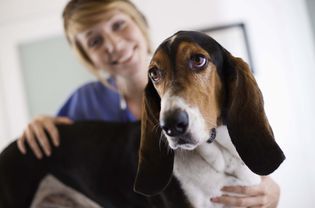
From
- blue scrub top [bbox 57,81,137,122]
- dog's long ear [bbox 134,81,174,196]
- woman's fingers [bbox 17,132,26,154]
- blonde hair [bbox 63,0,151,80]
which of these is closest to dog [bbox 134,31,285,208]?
dog's long ear [bbox 134,81,174,196]

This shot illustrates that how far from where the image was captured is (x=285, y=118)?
0.43m

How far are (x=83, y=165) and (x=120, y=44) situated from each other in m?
0.45

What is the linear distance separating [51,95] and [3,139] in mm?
238

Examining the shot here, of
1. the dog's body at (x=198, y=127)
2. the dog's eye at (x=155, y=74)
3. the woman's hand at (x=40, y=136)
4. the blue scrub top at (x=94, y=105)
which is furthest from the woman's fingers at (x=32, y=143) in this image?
the dog's eye at (x=155, y=74)

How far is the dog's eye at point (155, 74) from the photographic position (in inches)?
18.4

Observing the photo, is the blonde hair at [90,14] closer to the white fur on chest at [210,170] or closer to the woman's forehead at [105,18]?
the woman's forehead at [105,18]

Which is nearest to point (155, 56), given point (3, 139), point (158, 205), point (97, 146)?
point (158, 205)

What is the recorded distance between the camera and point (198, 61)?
18.5 inches

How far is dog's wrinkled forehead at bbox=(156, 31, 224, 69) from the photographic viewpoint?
1.53 feet

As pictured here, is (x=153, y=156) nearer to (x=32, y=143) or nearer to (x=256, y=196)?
(x=256, y=196)

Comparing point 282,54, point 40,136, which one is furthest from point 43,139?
point 282,54

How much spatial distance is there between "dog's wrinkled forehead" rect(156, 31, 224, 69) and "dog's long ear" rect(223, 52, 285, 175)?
23 mm

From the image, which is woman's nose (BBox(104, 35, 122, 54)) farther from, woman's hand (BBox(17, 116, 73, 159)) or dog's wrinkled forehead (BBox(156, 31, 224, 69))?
woman's hand (BBox(17, 116, 73, 159))

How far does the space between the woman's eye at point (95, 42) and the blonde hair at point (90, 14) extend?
0.04 meters
